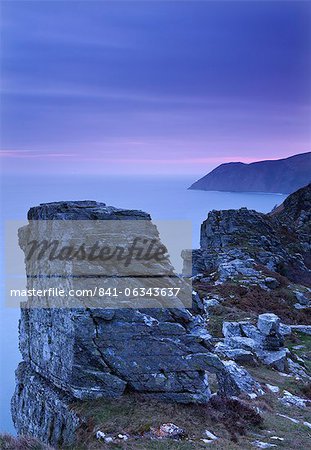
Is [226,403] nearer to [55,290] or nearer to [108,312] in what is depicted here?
[108,312]

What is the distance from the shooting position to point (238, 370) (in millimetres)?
25609

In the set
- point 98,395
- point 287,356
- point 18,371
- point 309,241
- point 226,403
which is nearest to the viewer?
point 98,395

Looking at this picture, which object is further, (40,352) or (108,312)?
(40,352)

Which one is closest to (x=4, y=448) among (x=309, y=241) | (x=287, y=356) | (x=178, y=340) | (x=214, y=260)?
(x=178, y=340)

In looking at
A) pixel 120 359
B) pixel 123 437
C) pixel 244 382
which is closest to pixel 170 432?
pixel 123 437

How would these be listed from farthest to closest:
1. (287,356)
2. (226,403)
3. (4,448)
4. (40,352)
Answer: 1. (287,356)
2. (40,352)
3. (226,403)
4. (4,448)

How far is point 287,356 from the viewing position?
109 ft

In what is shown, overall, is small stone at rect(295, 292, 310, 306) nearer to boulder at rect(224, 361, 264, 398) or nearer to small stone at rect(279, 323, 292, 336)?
small stone at rect(279, 323, 292, 336)

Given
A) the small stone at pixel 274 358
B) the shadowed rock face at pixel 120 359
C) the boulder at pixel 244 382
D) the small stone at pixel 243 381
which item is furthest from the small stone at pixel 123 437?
the small stone at pixel 274 358

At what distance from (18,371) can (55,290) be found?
256 inches

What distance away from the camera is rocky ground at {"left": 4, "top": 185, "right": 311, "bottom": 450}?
1653 centimetres

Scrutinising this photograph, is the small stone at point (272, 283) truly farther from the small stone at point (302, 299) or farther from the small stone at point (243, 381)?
the small stone at point (243, 381)

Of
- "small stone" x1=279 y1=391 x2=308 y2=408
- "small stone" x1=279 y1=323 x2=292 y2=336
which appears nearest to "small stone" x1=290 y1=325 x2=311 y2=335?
"small stone" x1=279 y1=323 x2=292 y2=336

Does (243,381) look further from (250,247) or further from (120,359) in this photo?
(250,247)
